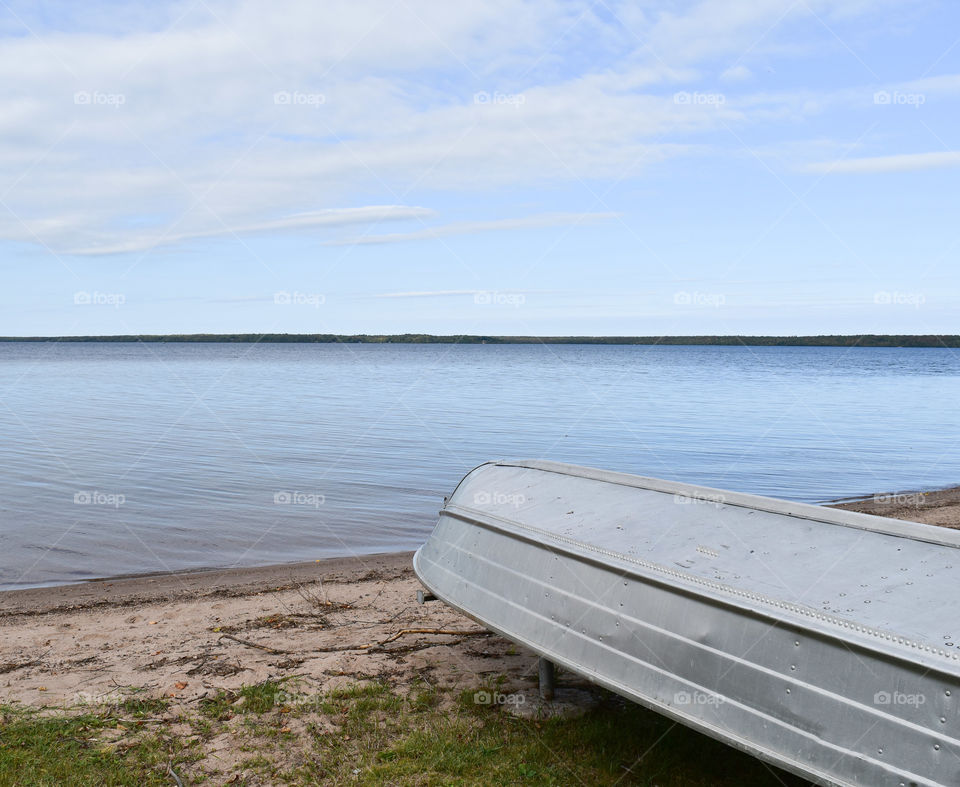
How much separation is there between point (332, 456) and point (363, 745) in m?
12.6

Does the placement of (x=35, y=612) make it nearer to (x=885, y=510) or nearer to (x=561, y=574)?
(x=561, y=574)

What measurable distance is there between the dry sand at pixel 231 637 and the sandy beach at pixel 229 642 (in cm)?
1

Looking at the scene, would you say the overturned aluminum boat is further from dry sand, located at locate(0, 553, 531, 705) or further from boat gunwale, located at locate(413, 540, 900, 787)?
dry sand, located at locate(0, 553, 531, 705)

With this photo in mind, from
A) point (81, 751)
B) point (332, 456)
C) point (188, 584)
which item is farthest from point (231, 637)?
point (332, 456)

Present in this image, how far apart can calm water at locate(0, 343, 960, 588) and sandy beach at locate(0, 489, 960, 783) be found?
5.03 feet

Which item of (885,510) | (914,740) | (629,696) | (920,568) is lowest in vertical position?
(885,510)

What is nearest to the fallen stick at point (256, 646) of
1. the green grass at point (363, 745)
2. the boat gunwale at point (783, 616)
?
the green grass at point (363, 745)

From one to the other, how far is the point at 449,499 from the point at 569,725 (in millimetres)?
1645

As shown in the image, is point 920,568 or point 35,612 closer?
point 920,568

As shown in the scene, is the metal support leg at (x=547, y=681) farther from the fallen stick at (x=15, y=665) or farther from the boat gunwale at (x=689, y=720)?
the fallen stick at (x=15, y=665)

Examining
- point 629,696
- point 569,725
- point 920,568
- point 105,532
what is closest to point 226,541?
point 105,532

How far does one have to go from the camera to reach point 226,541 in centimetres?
995

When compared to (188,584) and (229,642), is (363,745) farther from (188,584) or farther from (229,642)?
(188,584)

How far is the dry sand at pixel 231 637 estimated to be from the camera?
5066 mm
